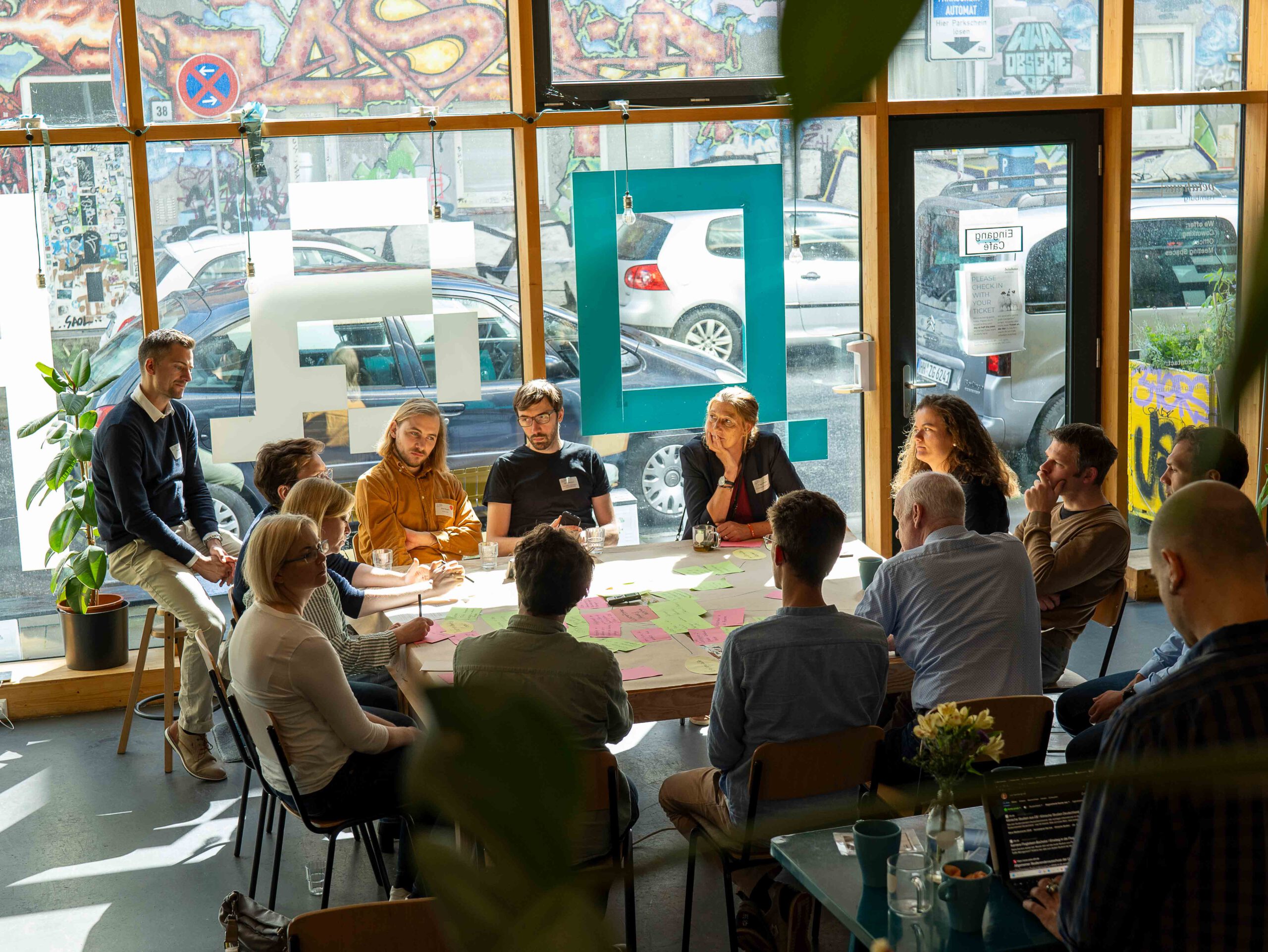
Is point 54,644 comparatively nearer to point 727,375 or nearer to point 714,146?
point 727,375

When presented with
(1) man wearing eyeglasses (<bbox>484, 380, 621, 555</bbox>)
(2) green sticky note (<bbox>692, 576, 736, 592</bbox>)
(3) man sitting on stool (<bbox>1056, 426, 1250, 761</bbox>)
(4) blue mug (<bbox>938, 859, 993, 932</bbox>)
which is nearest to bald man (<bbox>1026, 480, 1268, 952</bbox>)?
(4) blue mug (<bbox>938, 859, 993, 932</bbox>)

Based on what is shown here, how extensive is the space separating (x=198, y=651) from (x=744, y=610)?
2104 millimetres

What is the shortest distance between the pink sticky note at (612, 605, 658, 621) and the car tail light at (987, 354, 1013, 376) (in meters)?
3.04

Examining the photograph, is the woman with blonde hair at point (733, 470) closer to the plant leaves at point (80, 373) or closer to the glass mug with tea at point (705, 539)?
the glass mug with tea at point (705, 539)

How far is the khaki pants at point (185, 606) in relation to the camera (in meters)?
4.44

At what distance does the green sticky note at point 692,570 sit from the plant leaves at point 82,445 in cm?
237

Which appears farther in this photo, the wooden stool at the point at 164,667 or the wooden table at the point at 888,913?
the wooden stool at the point at 164,667

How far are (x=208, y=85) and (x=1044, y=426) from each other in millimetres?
4295

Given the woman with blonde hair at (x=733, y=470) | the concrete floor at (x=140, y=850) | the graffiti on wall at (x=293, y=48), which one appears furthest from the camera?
the graffiti on wall at (x=293, y=48)

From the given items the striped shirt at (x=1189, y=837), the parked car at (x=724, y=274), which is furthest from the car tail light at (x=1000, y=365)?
the striped shirt at (x=1189, y=837)

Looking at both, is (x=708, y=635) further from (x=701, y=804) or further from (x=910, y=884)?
(x=910, y=884)

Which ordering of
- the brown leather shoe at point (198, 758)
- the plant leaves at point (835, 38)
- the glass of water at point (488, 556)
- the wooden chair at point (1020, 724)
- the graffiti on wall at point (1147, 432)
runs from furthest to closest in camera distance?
the graffiti on wall at point (1147, 432)
the brown leather shoe at point (198, 758)
the glass of water at point (488, 556)
the wooden chair at point (1020, 724)
the plant leaves at point (835, 38)

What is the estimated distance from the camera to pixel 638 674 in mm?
3178

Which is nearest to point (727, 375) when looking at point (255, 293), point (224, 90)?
point (255, 293)
